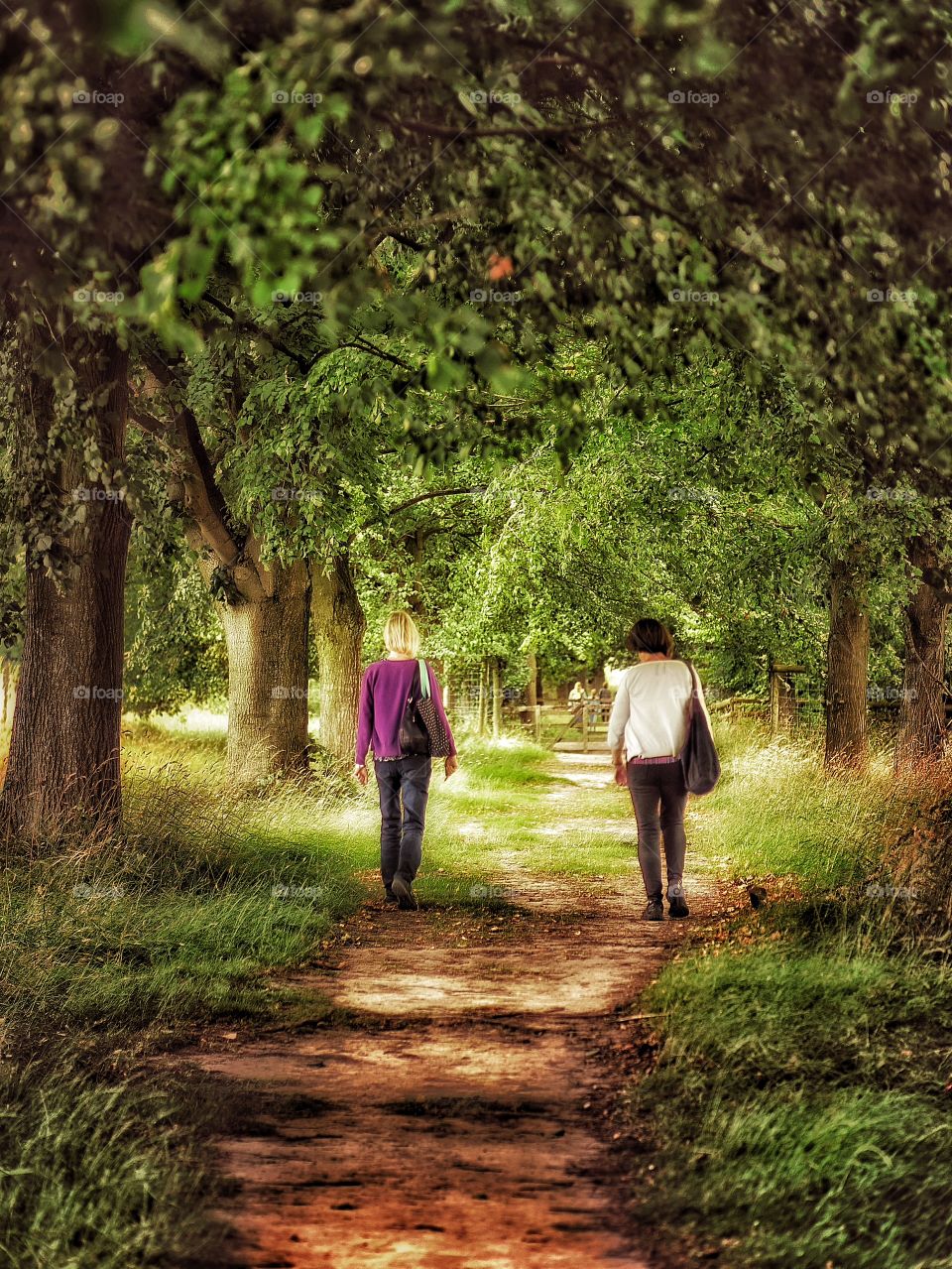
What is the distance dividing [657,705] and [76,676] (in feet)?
13.8

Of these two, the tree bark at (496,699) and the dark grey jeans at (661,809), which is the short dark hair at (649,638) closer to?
the dark grey jeans at (661,809)

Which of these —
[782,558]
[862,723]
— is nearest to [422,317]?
[782,558]

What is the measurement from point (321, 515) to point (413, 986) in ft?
18.1

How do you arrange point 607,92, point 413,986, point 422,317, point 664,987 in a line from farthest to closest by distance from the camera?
point 413,986
point 664,987
point 607,92
point 422,317

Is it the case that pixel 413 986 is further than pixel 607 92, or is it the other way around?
pixel 413 986

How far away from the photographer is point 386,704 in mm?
9258

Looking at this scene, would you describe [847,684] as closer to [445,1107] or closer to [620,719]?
[620,719]

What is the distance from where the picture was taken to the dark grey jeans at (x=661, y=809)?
337 inches

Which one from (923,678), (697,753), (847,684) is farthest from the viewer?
(847,684)

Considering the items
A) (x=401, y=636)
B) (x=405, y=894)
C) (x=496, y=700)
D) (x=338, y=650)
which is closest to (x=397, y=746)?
(x=401, y=636)

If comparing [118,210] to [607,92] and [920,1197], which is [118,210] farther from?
[920,1197]

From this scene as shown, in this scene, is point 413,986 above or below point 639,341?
below

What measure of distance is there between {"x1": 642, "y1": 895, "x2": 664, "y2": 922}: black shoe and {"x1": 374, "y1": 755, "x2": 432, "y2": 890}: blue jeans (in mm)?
1712

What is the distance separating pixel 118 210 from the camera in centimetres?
437
